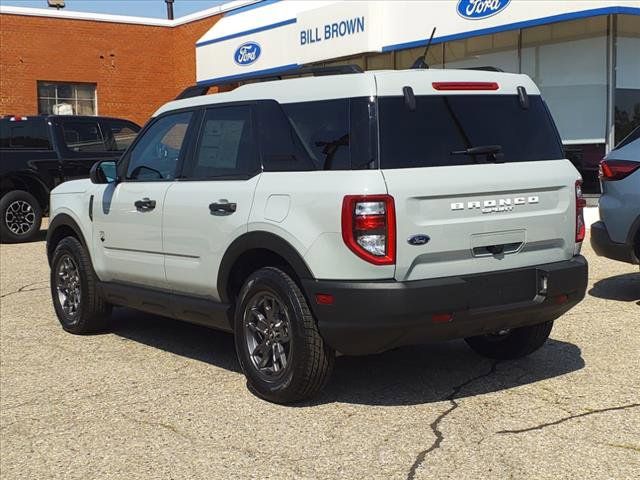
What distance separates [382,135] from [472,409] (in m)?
1.66

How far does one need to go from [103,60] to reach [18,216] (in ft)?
47.0

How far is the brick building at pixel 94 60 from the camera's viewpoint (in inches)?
976

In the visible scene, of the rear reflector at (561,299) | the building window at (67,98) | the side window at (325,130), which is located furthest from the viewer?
the building window at (67,98)

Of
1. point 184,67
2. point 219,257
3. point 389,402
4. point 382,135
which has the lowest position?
point 389,402

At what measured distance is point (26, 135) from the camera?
43.9 feet

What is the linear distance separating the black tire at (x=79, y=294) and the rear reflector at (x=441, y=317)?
3.29 m

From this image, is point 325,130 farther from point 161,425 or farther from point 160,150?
point 161,425

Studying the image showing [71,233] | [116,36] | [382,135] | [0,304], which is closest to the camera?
[382,135]

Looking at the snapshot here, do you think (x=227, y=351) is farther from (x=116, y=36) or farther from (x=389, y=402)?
(x=116, y=36)

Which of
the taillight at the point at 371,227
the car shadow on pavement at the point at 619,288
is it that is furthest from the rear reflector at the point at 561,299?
the car shadow on pavement at the point at 619,288

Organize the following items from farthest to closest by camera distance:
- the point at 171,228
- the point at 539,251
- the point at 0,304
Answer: the point at 0,304
the point at 171,228
the point at 539,251

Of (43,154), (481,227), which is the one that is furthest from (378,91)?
(43,154)

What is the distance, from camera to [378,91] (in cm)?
438

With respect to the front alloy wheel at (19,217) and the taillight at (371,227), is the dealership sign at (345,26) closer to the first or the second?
the front alloy wheel at (19,217)
